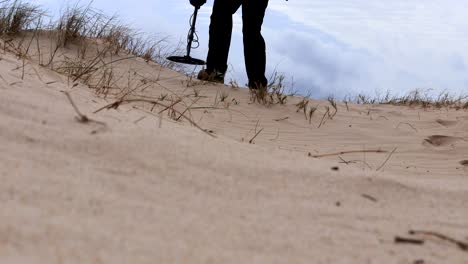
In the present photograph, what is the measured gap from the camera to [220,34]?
4953 mm

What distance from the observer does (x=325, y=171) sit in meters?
1.80

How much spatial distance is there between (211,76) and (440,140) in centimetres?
197

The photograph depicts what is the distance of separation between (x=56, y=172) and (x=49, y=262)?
18.3 inches

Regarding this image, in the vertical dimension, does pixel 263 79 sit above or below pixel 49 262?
above

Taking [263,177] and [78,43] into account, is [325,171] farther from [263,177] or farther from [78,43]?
[78,43]

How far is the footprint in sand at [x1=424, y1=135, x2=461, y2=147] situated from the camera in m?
4.13

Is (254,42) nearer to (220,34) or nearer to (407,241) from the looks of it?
(220,34)

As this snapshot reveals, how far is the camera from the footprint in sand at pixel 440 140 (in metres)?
4.13

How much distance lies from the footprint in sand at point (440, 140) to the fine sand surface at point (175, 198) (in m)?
2.02

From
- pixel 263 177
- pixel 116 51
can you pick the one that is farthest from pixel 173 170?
pixel 116 51

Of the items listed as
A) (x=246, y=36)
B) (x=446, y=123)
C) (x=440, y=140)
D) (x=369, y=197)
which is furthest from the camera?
(x=246, y=36)

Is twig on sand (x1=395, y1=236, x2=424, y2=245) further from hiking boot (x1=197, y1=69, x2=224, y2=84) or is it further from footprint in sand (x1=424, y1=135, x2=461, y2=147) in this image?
hiking boot (x1=197, y1=69, x2=224, y2=84)

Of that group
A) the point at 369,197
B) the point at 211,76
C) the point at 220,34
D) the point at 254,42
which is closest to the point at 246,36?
the point at 254,42

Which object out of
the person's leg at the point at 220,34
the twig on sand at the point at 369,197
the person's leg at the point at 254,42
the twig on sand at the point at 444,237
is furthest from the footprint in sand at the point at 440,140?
the twig on sand at the point at 444,237
